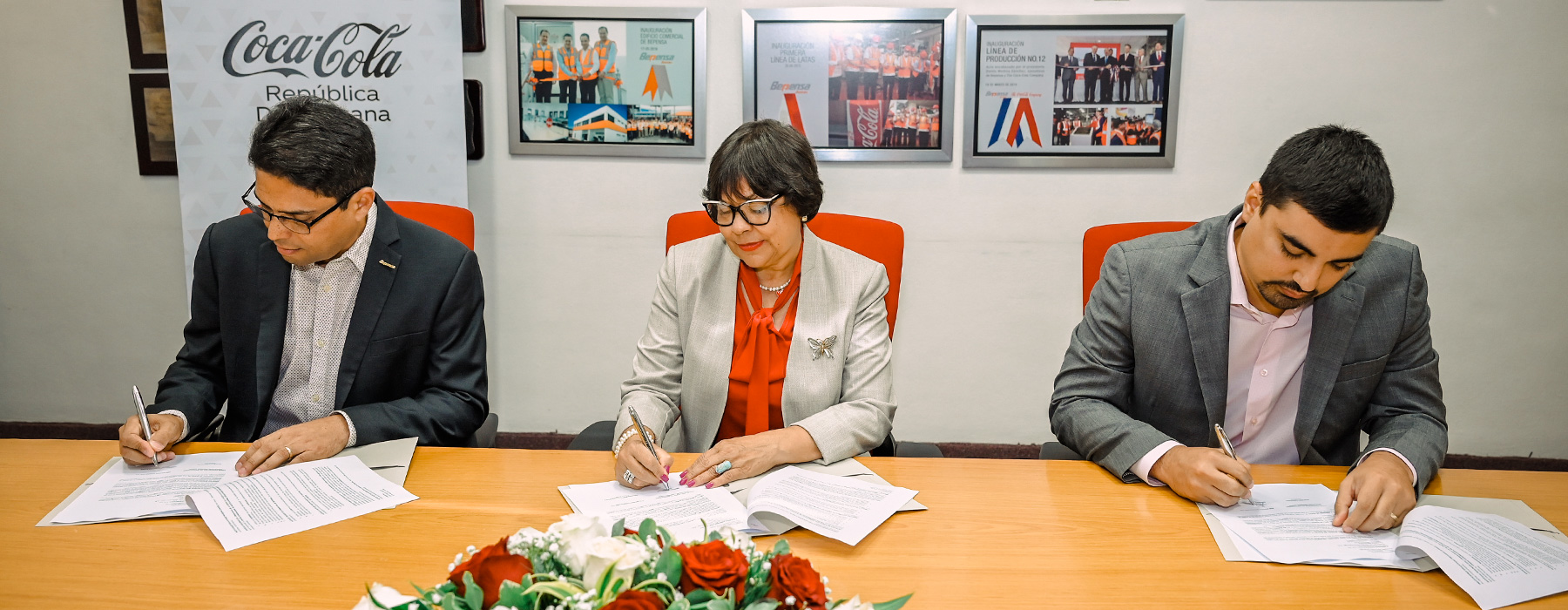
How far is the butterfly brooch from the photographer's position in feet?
6.05

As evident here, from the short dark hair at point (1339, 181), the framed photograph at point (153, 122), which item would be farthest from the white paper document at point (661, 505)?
the framed photograph at point (153, 122)

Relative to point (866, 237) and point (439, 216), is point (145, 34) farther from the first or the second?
point (866, 237)

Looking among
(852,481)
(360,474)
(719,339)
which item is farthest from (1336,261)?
(360,474)

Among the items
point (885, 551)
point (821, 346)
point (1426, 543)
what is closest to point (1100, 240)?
point (821, 346)

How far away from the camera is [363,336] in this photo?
1.80m

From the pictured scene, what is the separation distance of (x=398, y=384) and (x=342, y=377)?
118 mm

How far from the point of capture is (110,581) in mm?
1154

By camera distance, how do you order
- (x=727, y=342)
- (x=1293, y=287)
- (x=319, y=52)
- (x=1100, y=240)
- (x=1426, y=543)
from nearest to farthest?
(x=1426, y=543) → (x=1293, y=287) → (x=727, y=342) → (x=1100, y=240) → (x=319, y=52)

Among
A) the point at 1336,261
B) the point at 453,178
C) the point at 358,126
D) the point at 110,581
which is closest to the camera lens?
the point at 110,581

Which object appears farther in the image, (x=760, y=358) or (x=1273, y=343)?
(x=760, y=358)

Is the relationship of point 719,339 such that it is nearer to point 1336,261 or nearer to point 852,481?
point 852,481

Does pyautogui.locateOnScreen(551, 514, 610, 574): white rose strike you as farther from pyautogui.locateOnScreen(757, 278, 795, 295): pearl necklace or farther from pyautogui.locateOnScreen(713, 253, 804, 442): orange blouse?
pyautogui.locateOnScreen(757, 278, 795, 295): pearl necklace

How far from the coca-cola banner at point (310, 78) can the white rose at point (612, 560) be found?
96.3 inches

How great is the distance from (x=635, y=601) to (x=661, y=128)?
2.55m
